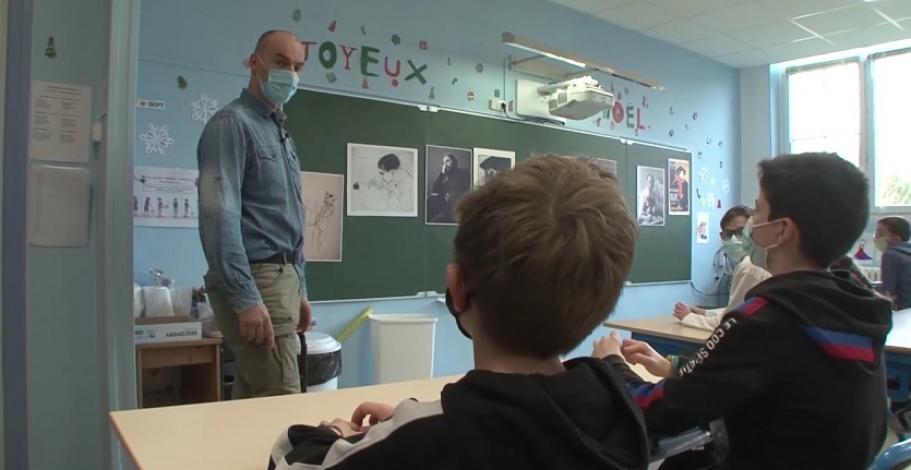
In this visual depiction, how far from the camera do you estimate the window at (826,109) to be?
5980mm

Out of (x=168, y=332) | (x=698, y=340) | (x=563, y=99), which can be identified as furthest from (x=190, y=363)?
(x=563, y=99)

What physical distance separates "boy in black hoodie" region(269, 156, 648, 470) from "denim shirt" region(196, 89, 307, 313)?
1.07m

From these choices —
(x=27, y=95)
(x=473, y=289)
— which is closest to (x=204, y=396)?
(x=27, y=95)

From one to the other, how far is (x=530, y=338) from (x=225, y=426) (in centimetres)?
71

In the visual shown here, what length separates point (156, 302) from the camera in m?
2.68

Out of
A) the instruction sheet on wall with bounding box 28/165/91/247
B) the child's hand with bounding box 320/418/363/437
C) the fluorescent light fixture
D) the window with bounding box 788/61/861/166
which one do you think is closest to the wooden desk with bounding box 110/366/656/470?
the child's hand with bounding box 320/418/363/437

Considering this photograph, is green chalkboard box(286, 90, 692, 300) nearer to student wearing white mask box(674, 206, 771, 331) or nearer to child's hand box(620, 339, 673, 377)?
student wearing white mask box(674, 206, 771, 331)

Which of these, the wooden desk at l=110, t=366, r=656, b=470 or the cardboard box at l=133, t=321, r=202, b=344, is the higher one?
the wooden desk at l=110, t=366, r=656, b=470

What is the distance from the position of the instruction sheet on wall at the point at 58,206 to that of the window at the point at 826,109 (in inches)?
236

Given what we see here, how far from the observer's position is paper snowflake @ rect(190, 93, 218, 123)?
3.03 m

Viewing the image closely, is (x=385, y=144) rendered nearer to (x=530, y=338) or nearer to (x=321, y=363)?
(x=321, y=363)

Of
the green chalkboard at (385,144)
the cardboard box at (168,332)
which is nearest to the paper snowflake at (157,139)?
the green chalkboard at (385,144)

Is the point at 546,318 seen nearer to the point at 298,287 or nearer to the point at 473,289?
the point at 473,289

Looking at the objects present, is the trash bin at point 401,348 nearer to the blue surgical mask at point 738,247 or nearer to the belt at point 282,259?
the belt at point 282,259
